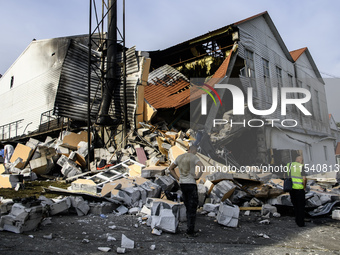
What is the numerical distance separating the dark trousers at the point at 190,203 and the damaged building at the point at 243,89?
6.95 m

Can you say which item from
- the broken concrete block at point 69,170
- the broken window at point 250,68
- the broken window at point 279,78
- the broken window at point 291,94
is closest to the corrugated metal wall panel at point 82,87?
the broken concrete block at point 69,170

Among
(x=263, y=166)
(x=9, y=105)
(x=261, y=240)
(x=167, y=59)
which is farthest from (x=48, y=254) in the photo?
(x=9, y=105)

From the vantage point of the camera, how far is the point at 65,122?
14.5 meters

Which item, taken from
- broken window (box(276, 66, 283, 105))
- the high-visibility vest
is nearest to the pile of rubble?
the high-visibility vest

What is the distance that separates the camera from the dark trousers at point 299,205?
5316 millimetres

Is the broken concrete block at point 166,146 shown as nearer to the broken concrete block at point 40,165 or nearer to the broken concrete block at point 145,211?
the broken concrete block at point 40,165

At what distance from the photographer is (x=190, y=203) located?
4.53 meters

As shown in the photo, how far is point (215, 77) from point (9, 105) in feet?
51.5

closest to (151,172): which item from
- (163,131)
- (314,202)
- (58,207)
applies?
(58,207)

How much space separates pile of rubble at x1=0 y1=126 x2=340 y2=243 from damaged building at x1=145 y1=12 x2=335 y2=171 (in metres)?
2.15

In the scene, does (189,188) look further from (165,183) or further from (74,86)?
(74,86)

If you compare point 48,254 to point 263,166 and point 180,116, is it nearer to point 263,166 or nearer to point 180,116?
point 180,116

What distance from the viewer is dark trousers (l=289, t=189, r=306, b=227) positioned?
5.32 m

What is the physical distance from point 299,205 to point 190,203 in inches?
89.9
